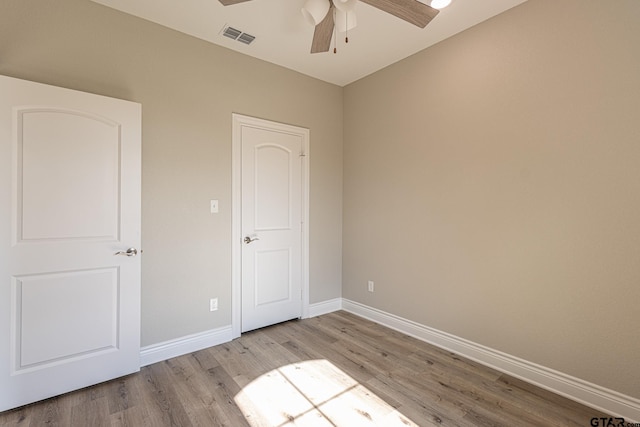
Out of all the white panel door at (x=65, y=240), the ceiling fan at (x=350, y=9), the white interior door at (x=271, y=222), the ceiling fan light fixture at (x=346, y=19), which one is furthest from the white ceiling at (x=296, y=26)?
the white panel door at (x=65, y=240)

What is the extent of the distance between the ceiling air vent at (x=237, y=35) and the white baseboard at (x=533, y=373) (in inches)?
124

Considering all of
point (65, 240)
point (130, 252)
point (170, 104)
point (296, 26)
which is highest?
point (296, 26)

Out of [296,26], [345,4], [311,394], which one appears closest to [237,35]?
[296,26]

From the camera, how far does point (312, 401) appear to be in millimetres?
2047

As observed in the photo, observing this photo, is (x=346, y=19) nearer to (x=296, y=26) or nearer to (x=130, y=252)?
(x=296, y=26)

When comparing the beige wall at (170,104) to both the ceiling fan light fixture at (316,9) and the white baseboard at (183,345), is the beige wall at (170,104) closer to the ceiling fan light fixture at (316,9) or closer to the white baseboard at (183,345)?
the white baseboard at (183,345)

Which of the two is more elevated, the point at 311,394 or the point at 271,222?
the point at 271,222

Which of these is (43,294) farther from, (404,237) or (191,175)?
(404,237)

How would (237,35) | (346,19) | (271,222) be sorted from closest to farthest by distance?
(346,19) < (237,35) < (271,222)

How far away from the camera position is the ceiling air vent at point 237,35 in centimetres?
266

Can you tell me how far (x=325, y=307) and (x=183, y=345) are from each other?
66.0 inches

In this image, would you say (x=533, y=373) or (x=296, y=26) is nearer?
(x=533, y=373)

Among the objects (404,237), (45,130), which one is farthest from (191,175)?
(404,237)

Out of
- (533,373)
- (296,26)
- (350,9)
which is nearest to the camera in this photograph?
(350,9)
